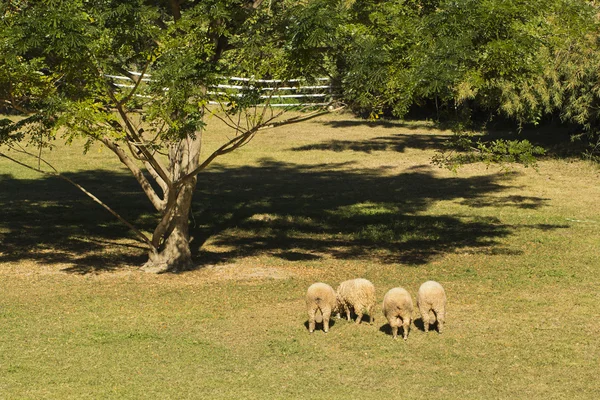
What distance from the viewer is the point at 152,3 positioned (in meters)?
20.1

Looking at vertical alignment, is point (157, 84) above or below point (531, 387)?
above

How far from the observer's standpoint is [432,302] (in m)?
14.0

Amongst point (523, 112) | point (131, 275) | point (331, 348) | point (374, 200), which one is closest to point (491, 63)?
point (331, 348)

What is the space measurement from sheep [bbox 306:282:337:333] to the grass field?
0.91 ft

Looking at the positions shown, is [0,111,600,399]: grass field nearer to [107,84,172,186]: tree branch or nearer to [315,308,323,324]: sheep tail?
[315,308,323,324]: sheep tail

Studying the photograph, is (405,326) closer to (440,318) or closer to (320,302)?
(440,318)

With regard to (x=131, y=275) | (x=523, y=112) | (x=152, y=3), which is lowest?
(x=131, y=275)

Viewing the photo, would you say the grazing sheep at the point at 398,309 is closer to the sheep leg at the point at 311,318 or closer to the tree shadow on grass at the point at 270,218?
the sheep leg at the point at 311,318

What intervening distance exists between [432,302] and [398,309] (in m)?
0.63

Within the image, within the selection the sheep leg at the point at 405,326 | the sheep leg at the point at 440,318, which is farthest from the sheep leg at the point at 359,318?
the sheep leg at the point at 440,318

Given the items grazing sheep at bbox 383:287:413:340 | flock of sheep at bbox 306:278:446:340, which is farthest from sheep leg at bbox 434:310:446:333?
grazing sheep at bbox 383:287:413:340

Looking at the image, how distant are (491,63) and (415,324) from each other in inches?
235

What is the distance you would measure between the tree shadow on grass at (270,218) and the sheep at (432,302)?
5.73m

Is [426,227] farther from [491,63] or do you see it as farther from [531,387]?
[531,387]
